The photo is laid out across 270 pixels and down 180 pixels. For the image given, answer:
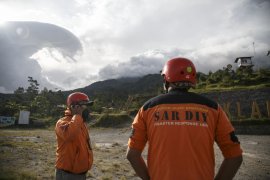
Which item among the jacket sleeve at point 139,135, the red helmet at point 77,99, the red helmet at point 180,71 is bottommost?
the jacket sleeve at point 139,135

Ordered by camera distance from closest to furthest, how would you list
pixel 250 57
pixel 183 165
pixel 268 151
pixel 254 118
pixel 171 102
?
1. pixel 183 165
2. pixel 171 102
3. pixel 268 151
4. pixel 254 118
5. pixel 250 57

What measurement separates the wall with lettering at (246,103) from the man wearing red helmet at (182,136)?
31.1 metres

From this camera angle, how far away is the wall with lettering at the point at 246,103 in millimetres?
33003

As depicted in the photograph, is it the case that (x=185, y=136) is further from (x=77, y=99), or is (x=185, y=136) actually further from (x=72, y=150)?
(x=77, y=99)

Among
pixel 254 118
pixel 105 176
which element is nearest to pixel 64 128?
pixel 105 176

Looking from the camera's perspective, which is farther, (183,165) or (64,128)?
(64,128)

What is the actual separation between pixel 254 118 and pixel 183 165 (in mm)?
31590

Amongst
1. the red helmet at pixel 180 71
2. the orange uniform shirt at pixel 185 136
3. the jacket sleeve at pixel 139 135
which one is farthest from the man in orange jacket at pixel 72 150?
the red helmet at pixel 180 71

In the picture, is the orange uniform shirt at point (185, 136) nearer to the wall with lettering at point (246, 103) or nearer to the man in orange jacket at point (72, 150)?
the man in orange jacket at point (72, 150)

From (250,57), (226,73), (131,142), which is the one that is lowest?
(131,142)

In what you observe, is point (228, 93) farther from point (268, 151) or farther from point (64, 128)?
point (64, 128)

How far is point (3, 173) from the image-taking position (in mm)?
9953

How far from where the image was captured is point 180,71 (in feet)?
9.75

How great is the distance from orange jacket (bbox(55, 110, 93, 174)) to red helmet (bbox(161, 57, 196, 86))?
2554mm
